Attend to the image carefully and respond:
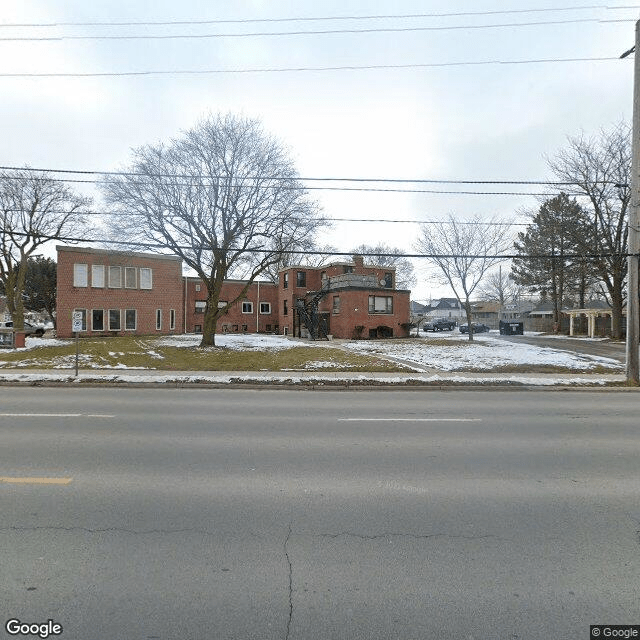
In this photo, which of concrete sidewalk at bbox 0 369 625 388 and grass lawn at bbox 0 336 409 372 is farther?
grass lawn at bbox 0 336 409 372

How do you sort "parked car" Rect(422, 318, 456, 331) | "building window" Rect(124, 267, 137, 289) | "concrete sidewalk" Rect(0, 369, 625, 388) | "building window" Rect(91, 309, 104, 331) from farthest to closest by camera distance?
"parked car" Rect(422, 318, 456, 331) < "building window" Rect(124, 267, 137, 289) < "building window" Rect(91, 309, 104, 331) < "concrete sidewalk" Rect(0, 369, 625, 388)

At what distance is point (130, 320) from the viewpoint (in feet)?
120

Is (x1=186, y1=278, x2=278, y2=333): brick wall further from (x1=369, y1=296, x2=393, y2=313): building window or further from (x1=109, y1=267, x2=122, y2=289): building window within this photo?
(x1=369, y1=296, x2=393, y2=313): building window

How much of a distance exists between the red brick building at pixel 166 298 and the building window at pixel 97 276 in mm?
71

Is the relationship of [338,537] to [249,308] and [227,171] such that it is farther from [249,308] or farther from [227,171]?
[249,308]

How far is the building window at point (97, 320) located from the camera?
A: 1383 inches

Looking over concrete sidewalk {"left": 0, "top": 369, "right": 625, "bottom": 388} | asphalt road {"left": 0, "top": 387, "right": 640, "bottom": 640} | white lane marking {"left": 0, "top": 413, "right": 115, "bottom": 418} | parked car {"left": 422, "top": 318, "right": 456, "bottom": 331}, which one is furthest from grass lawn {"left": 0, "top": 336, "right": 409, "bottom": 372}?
parked car {"left": 422, "top": 318, "right": 456, "bottom": 331}

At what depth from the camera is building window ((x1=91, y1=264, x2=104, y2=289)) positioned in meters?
35.3

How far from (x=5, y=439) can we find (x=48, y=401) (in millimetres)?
3928

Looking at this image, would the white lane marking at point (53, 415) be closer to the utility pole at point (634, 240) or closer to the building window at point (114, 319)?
the utility pole at point (634, 240)

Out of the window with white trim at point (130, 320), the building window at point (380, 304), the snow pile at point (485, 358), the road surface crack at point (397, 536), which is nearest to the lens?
the road surface crack at point (397, 536)

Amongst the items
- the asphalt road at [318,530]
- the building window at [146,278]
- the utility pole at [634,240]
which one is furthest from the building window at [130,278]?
the utility pole at [634,240]

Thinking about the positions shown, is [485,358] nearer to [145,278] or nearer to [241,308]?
[145,278]

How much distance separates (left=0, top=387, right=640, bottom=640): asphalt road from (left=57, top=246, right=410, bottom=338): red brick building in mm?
27701
